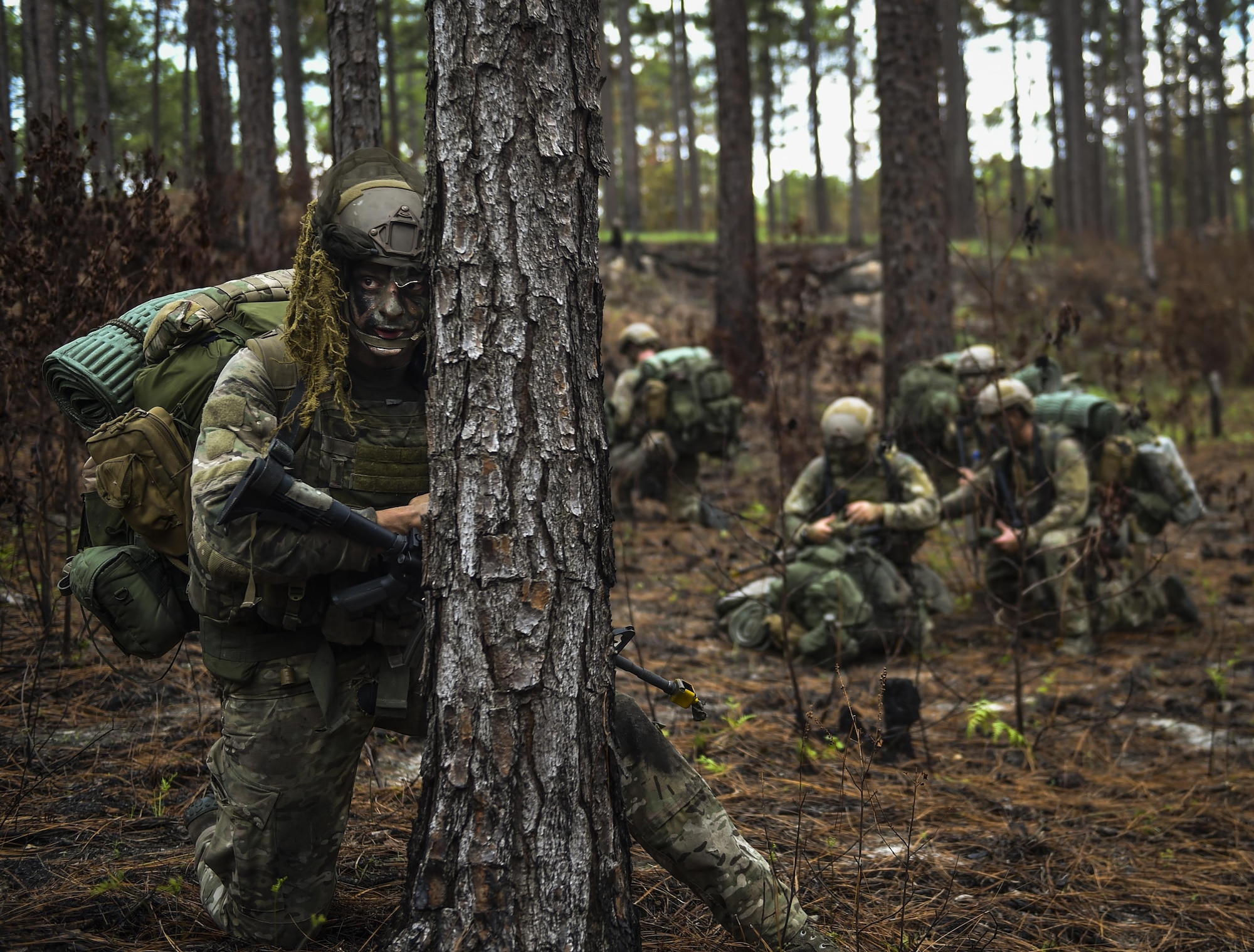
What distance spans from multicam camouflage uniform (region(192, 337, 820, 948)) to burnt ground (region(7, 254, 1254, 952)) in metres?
0.15

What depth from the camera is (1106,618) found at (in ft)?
21.8

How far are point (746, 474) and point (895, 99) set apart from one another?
13.7ft

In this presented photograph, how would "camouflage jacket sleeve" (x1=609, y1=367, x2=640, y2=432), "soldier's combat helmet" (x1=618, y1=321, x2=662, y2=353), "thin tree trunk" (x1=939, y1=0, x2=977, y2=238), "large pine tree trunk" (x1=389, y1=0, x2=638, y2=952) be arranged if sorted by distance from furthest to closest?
1. "thin tree trunk" (x1=939, y1=0, x2=977, y2=238)
2. "soldier's combat helmet" (x1=618, y1=321, x2=662, y2=353)
3. "camouflage jacket sleeve" (x1=609, y1=367, x2=640, y2=432)
4. "large pine tree trunk" (x1=389, y1=0, x2=638, y2=952)

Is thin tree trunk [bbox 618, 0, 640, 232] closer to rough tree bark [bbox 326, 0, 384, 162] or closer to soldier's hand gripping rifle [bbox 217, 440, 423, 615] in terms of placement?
rough tree bark [bbox 326, 0, 384, 162]

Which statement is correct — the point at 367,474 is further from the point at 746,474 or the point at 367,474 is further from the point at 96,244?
the point at 746,474

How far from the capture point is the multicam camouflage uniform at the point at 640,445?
32.3ft

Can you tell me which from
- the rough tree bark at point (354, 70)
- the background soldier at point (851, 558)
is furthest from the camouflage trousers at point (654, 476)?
the rough tree bark at point (354, 70)

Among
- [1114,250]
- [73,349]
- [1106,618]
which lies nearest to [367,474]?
[73,349]

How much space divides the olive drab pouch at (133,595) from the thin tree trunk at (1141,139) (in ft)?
72.3

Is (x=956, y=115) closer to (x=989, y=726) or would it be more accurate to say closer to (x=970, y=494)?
(x=970, y=494)

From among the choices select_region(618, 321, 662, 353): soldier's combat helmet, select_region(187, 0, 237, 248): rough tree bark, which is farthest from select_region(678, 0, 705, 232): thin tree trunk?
select_region(618, 321, 662, 353): soldier's combat helmet

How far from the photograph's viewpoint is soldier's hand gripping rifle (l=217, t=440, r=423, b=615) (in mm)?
2373

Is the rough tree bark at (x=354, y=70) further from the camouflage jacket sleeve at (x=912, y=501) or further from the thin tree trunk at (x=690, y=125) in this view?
the thin tree trunk at (x=690, y=125)

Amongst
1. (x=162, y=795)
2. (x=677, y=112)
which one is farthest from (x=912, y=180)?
(x=677, y=112)
